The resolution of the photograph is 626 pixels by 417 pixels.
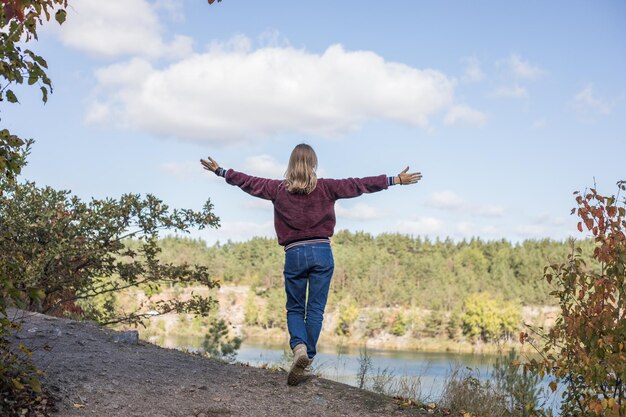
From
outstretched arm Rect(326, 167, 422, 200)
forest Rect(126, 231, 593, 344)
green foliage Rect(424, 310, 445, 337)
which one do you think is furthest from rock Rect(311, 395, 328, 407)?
green foliage Rect(424, 310, 445, 337)

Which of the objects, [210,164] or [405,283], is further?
[405,283]

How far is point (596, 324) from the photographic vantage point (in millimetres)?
4969

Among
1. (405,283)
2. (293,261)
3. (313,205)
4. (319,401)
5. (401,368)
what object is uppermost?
(405,283)

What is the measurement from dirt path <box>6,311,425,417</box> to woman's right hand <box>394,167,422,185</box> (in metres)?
1.93

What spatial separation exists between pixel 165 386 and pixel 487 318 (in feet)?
Answer: 319

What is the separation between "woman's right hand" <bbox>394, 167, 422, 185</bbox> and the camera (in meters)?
6.19

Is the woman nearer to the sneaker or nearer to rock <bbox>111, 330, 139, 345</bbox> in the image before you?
the sneaker

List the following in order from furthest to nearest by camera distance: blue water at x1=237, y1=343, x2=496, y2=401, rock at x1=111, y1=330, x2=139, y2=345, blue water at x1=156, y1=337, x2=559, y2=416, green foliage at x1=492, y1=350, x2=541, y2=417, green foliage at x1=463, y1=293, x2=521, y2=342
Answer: green foliage at x1=463, y1=293, x2=521, y2=342
blue water at x1=237, y1=343, x2=496, y2=401
blue water at x1=156, y1=337, x2=559, y2=416
rock at x1=111, y1=330, x2=139, y2=345
green foliage at x1=492, y1=350, x2=541, y2=417

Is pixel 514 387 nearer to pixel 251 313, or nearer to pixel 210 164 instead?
pixel 210 164

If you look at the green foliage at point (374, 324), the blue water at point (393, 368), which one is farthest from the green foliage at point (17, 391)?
the green foliage at point (374, 324)

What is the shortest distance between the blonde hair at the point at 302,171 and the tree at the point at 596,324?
2151 millimetres

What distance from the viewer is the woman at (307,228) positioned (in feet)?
19.9

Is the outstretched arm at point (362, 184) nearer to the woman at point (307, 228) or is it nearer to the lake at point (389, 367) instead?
the woman at point (307, 228)

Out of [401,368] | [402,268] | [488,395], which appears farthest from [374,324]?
[488,395]
